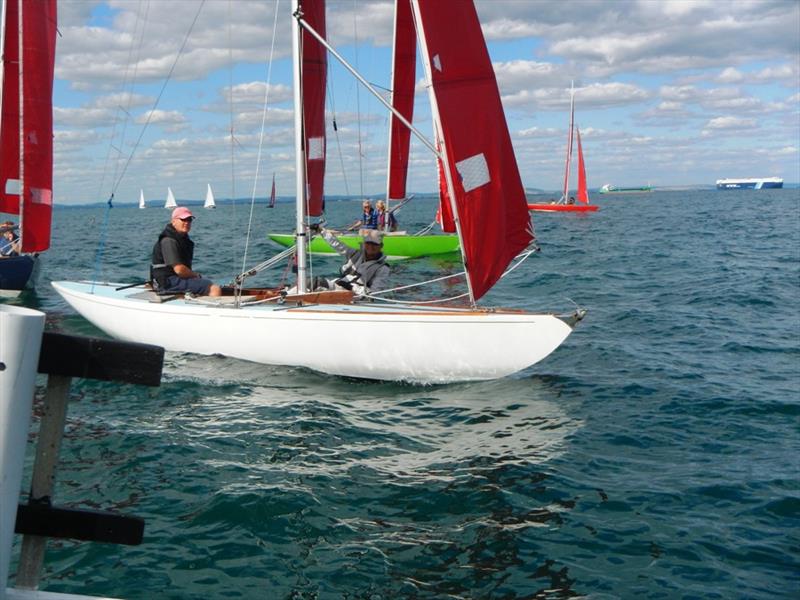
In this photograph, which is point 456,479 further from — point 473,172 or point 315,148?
point 315,148

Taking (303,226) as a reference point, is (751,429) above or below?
below

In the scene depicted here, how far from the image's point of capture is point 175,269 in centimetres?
1132

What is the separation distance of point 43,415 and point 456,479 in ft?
14.8

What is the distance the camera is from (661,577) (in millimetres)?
5020

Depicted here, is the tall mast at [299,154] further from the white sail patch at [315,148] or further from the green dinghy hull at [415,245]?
the green dinghy hull at [415,245]

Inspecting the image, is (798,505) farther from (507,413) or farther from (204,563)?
(204,563)

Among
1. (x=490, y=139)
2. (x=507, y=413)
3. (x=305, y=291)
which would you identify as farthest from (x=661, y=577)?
(x=305, y=291)

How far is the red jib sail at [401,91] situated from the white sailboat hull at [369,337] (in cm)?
1400

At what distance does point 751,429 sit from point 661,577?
370cm

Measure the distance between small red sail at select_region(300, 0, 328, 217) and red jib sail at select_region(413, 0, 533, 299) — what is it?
13.2ft

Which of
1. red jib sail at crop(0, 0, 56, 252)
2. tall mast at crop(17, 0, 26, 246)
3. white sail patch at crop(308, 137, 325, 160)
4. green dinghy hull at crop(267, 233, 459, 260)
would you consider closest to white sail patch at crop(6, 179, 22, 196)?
red jib sail at crop(0, 0, 56, 252)

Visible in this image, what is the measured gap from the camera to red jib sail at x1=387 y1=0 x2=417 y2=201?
24.6m

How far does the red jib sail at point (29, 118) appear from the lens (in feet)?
49.4

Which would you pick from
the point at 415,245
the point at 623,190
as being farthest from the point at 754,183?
the point at 415,245
